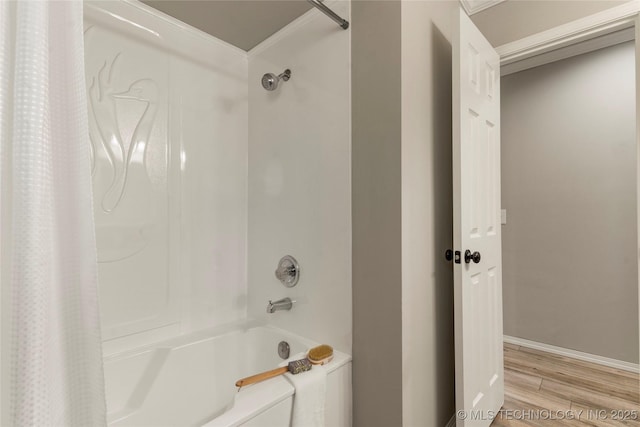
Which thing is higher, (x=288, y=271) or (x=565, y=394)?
(x=288, y=271)

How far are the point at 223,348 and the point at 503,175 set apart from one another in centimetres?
282

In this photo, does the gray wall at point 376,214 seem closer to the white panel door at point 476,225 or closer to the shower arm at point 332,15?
the shower arm at point 332,15

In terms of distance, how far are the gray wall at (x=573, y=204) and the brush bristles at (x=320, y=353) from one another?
229cm

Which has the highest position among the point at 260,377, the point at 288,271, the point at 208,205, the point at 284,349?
the point at 208,205

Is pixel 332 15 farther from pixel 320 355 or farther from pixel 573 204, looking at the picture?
pixel 573 204

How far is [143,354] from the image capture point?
1.61 meters

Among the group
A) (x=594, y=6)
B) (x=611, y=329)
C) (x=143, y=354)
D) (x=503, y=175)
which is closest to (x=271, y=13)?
(x=594, y=6)

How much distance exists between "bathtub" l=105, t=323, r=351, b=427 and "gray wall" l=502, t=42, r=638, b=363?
2276mm

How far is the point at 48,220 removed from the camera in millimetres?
501

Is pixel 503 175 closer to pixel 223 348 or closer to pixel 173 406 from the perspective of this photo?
pixel 223 348

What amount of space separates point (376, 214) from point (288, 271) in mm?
653

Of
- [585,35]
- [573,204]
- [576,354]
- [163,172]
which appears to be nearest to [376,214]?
[163,172]

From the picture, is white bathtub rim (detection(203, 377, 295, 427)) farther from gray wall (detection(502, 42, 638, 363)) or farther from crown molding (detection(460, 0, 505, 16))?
gray wall (detection(502, 42, 638, 363))

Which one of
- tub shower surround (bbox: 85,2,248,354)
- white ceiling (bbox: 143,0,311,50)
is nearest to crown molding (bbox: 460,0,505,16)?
white ceiling (bbox: 143,0,311,50)
